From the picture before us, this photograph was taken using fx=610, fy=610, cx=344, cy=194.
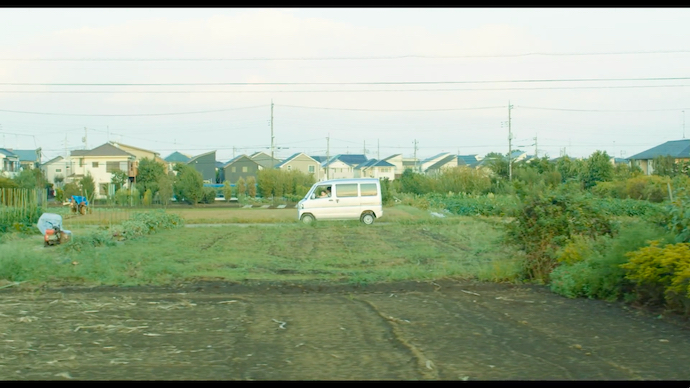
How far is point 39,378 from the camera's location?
4836mm

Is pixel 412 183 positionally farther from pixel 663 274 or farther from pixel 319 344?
pixel 319 344

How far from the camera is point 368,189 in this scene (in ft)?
79.2

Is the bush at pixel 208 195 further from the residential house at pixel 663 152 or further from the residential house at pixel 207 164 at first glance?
the residential house at pixel 663 152

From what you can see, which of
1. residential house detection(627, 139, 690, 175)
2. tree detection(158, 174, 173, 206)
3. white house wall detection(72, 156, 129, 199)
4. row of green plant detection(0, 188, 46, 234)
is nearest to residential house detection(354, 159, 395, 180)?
white house wall detection(72, 156, 129, 199)

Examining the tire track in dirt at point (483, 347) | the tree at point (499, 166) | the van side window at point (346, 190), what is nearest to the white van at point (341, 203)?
the van side window at point (346, 190)

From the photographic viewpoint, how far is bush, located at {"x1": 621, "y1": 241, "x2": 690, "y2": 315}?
6.73 m

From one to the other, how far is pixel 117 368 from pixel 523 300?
5.43 meters

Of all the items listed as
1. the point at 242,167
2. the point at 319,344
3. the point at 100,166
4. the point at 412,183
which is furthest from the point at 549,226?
the point at 242,167

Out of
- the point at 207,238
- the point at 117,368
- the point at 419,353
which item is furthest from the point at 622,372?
the point at 207,238

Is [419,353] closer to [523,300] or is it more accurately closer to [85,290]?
[523,300]

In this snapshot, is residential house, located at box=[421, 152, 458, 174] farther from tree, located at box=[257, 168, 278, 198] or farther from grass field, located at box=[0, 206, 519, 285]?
grass field, located at box=[0, 206, 519, 285]

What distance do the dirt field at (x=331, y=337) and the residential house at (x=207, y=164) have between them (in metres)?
64.4

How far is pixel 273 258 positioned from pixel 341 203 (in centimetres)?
1087

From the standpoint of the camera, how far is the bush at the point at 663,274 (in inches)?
265
